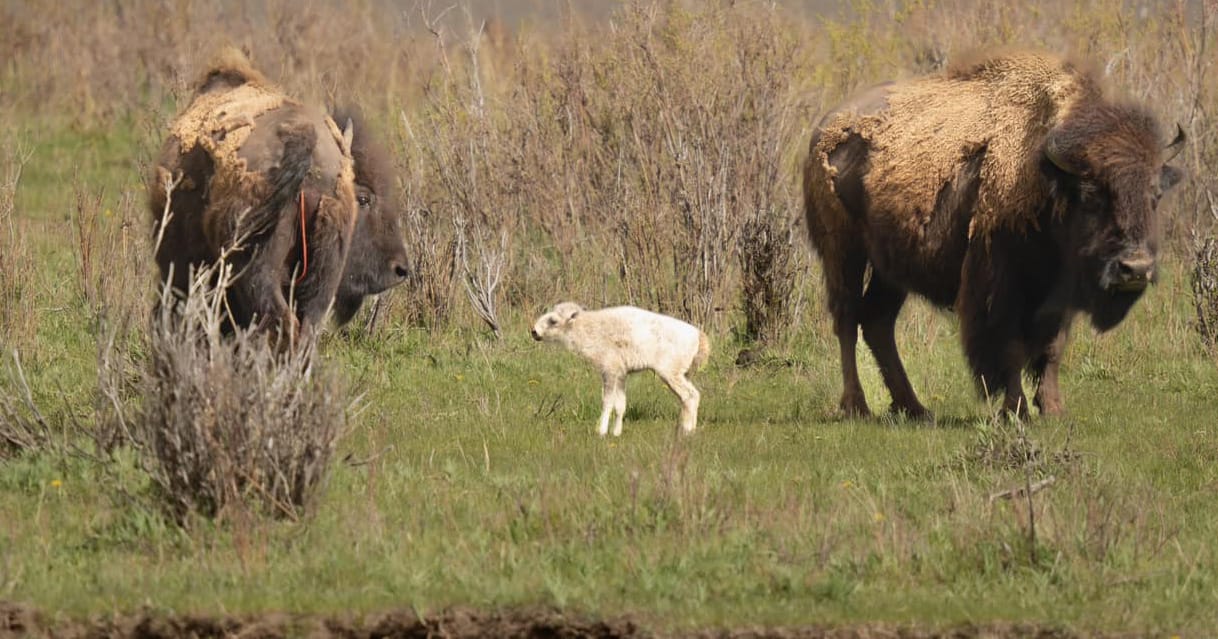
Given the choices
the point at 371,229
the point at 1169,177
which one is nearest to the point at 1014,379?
the point at 1169,177

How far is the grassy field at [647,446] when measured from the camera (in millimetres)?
6930

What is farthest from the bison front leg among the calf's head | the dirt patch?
the dirt patch

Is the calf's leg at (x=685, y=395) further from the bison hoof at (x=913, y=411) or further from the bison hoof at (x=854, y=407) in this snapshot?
the bison hoof at (x=913, y=411)

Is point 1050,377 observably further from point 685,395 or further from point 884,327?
point 685,395

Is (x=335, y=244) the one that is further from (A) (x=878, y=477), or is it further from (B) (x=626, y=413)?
(A) (x=878, y=477)

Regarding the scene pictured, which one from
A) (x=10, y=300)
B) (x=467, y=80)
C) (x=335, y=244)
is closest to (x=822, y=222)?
(x=335, y=244)

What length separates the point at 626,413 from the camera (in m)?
10.9

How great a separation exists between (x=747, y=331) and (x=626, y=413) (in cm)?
316

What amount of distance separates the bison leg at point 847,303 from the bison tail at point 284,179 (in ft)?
13.5

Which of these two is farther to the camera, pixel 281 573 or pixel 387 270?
pixel 387 270

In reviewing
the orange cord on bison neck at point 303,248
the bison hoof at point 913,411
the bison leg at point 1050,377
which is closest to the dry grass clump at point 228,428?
the orange cord on bison neck at point 303,248

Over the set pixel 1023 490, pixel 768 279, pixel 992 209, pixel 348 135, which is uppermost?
pixel 348 135

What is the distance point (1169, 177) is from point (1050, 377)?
1.52 meters

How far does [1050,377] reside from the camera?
1112cm
